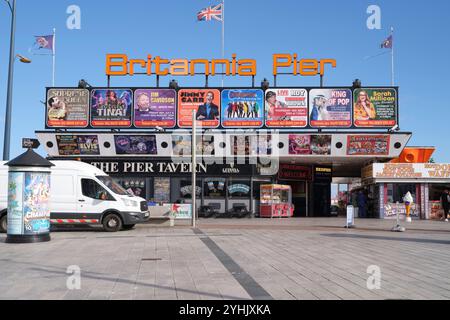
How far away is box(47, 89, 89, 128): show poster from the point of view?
3159 cm

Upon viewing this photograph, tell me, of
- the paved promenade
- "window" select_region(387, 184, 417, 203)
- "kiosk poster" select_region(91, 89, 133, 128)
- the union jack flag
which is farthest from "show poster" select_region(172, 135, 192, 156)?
the paved promenade

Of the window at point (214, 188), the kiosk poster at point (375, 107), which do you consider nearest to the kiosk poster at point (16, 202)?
the window at point (214, 188)

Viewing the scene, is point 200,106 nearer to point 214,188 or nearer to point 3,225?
point 214,188

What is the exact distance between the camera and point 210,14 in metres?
→ 33.2

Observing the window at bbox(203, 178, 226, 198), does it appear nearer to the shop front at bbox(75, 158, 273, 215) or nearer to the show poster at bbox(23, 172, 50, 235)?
the shop front at bbox(75, 158, 273, 215)

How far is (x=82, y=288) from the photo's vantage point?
26.6 ft

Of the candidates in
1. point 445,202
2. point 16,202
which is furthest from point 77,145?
point 445,202

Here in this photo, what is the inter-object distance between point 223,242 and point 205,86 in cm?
1820

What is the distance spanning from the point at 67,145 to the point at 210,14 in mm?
12805

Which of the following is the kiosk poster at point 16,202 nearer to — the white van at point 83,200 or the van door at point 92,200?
the white van at point 83,200

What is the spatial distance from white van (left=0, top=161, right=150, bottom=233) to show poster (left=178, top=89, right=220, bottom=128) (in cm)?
1223

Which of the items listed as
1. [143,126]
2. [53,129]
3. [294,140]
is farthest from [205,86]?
[53,129]

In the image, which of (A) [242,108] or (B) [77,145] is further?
(B) [77,145]
